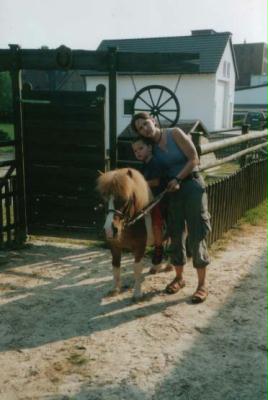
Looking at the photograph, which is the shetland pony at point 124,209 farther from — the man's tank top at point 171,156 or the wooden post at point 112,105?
the wooden post at point 112,105

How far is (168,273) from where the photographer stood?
5.55 meters

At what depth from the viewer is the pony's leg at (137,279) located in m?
4.71

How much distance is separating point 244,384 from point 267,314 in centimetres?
131

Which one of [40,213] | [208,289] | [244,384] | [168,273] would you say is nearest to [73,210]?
[40,213]

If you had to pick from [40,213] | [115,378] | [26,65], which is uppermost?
[26,65]

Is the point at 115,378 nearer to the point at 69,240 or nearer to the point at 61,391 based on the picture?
the point at 61,391

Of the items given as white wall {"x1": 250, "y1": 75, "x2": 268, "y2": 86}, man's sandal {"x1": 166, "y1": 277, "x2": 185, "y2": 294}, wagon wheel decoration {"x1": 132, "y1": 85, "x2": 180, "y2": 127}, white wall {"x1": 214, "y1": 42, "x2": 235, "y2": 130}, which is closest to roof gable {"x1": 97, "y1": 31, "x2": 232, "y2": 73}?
white wall {"x1": 214, "y1": 42, "x2": 235, "y2": 130}

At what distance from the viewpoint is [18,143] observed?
6531mm

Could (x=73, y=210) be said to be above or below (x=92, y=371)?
above

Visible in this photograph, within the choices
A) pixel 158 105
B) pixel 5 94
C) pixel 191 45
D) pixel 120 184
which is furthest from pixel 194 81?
pixel 120 184

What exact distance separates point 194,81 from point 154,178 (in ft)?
77.8

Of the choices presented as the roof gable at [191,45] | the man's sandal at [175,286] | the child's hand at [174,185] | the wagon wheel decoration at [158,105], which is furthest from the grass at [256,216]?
the roof gable at [191,45]

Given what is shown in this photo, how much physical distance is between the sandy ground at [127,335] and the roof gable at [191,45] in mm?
24119

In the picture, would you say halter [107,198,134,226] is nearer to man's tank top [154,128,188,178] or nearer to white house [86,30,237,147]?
man's tank top [154,128,188,178]
